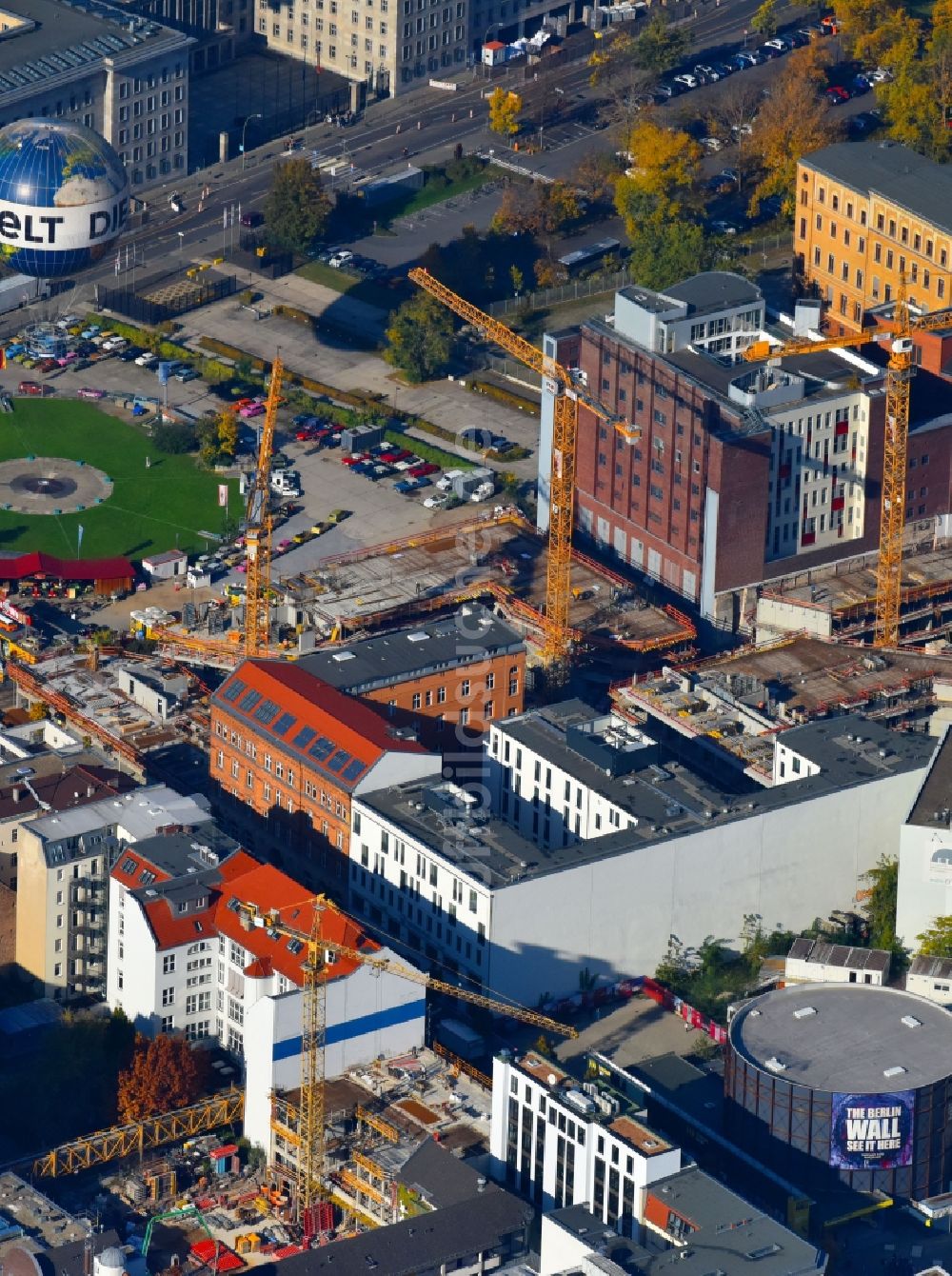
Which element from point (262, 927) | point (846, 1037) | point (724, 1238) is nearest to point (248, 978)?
point (262, 927)

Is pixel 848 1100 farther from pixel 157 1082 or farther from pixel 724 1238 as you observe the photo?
pixel 157 1082

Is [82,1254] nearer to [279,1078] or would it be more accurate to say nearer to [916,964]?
[279,1078]

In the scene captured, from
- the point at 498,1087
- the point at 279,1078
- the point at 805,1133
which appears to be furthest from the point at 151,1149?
the point at 805,1133

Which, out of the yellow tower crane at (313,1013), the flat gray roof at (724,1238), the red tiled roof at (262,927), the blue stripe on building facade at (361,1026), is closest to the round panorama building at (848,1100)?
the flat gray roof at (724,1238)

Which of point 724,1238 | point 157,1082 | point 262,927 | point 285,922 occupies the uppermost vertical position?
point 285,922

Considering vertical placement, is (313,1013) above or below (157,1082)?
above

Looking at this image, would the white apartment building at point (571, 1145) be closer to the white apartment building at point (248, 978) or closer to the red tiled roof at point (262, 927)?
the white apartment building at point (248, 978)

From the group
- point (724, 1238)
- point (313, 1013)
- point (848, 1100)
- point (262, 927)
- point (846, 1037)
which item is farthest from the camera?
point (262, 927)
